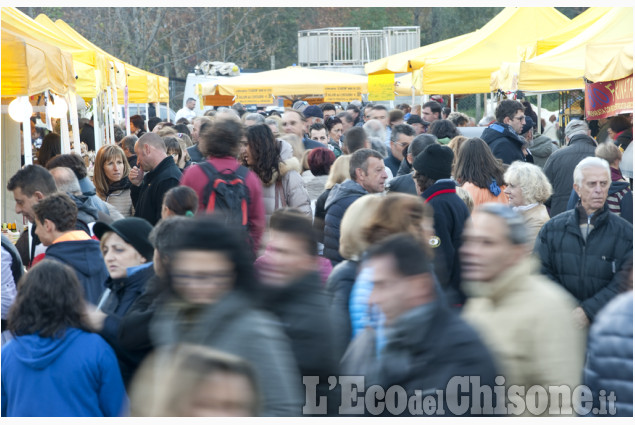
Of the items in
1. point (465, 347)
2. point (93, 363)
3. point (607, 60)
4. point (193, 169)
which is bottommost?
point (93, 363)

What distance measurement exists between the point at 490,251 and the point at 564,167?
4.94 metres

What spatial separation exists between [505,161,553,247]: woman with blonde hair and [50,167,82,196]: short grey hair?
3144 millimetres

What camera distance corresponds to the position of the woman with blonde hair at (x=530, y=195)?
596 centimetres

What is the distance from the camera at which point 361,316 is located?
357 centimetres

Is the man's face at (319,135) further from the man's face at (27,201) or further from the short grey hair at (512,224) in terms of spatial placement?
the short grey hair at (512,224)

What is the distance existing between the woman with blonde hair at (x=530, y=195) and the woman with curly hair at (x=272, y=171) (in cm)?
158

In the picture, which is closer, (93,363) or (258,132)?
(93,363)

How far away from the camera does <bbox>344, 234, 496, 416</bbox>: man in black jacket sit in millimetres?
2697

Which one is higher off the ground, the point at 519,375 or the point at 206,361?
the point at 206,361

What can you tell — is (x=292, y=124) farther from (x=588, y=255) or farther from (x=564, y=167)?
(x=588, y=255)

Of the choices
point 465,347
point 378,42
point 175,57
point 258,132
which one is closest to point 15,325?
point 465,347

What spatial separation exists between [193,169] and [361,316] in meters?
2.24

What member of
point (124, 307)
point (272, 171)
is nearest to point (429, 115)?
point (272, 171)

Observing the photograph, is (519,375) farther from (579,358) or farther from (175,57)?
(175,57)
